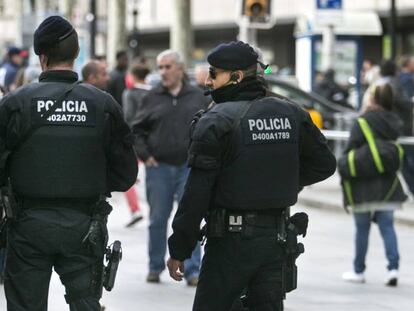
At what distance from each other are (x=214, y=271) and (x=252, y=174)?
19.8 inches

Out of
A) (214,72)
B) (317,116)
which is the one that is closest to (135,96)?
(317,116)

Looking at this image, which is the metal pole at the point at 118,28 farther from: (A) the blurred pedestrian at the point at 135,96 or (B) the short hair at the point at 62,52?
(B) the short hair at the point at 62,52

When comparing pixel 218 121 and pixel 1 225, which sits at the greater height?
pixel 218 121

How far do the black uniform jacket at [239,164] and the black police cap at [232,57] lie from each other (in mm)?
190

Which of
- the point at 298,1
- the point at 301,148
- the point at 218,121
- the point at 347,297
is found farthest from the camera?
the point at 298,1

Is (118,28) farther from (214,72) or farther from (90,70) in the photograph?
(214,72)

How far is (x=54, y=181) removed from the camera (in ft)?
19.8

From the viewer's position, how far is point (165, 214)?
34.5ft

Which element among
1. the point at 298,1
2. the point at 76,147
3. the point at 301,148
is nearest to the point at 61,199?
the point at 76,147

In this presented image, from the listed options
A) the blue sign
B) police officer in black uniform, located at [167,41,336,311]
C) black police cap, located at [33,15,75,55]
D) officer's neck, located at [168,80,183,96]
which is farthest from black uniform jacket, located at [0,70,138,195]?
the blue sign

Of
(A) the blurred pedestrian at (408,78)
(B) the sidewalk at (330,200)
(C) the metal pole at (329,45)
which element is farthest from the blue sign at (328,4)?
(B) the sidewalk at (330,200)

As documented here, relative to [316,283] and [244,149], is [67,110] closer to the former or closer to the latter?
[244,149]

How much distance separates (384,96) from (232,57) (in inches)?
181

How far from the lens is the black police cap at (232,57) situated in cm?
613
